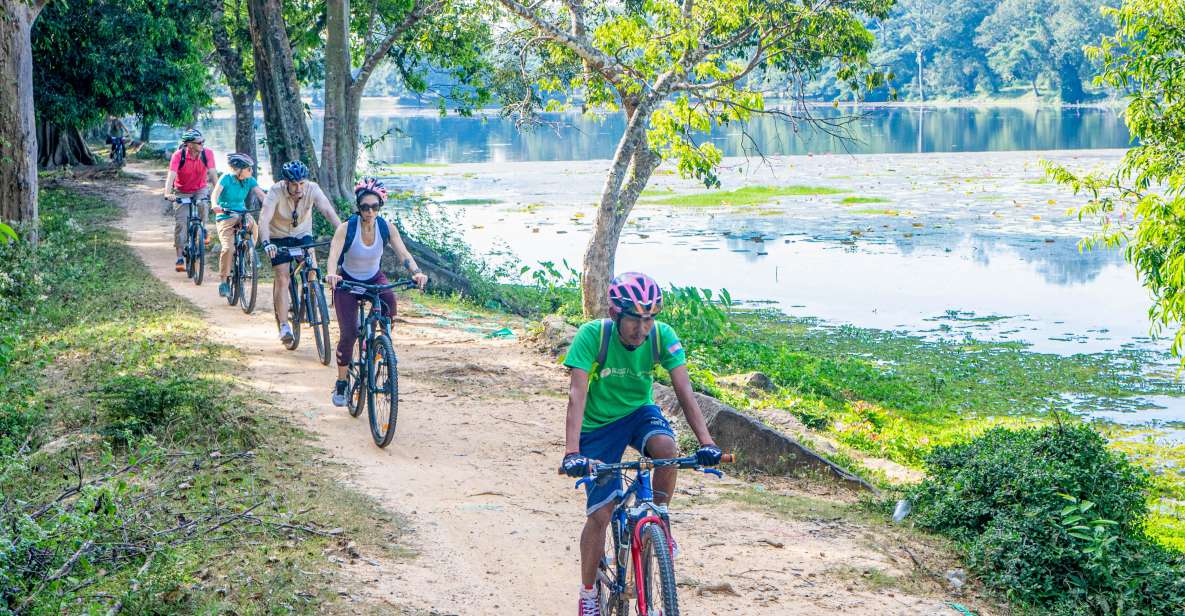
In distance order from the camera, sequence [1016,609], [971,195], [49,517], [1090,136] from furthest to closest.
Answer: [1090,136], [971,195], [1016,609], [49,517]

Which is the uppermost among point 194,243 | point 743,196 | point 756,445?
point 743,196

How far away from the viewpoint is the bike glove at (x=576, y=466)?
486 centimetres

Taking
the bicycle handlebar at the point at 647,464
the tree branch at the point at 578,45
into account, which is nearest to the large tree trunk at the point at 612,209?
the tree branch at the point at 578,45

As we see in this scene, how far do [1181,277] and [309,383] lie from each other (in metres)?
7.58

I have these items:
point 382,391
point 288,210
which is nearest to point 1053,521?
point 382,391

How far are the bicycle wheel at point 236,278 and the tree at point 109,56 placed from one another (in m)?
11.4

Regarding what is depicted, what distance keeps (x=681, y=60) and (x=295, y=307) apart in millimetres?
7564

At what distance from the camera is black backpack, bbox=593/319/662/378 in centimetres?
522

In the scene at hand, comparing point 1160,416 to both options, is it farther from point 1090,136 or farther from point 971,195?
point 1090,136

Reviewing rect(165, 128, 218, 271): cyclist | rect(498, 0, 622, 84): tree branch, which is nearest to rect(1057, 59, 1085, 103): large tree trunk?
rect(498, 0, 622, 84): tree branch

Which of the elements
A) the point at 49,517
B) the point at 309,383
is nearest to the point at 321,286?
the point at 309,383

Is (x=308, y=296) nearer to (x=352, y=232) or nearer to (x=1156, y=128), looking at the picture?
(x=352, y=232)

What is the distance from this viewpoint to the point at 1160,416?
15.8m

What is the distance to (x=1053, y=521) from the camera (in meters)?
7.68
